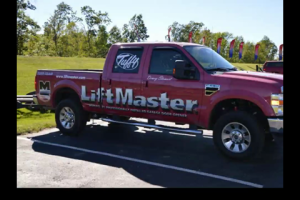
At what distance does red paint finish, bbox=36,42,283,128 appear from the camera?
5543 mm

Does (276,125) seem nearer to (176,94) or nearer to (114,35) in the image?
(176,94)

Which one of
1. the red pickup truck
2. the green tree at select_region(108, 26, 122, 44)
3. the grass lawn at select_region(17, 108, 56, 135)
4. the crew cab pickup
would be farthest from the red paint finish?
the green tree at select_region(108, 26, 122, 44)

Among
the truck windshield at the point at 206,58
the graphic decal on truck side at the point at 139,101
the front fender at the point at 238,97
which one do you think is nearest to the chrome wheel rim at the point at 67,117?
the graphic decal on truck side at the point at 139,101

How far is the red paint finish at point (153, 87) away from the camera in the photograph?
554 centimetres

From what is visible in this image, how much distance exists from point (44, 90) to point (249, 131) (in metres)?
5.03

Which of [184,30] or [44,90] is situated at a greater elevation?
[184,30]

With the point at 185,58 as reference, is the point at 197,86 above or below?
below

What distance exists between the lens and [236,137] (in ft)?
18.4

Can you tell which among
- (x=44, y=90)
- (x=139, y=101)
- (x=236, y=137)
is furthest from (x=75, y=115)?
(x=236, y=137)

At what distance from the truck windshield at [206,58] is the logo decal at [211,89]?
0.45 metres

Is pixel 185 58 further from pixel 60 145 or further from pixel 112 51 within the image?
pixel 60 145

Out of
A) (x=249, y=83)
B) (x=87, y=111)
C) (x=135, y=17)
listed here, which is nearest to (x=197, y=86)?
(x=249, y=83)
